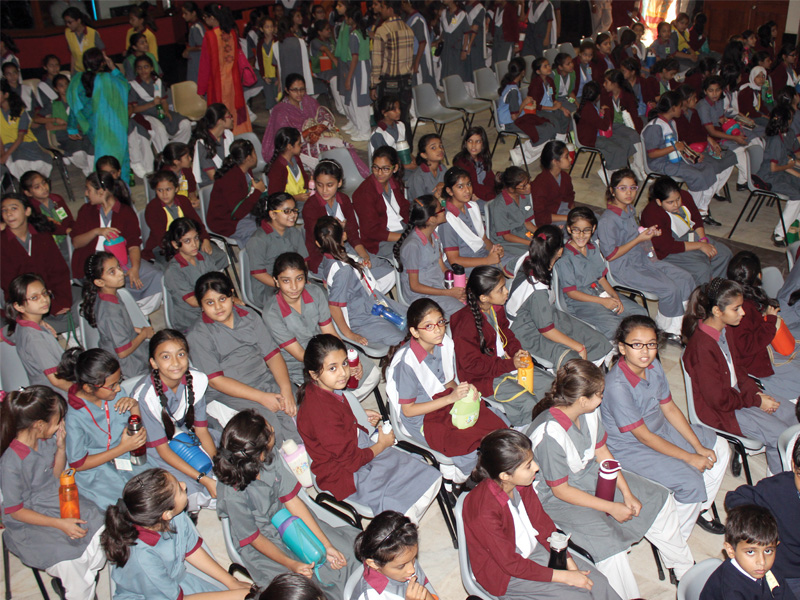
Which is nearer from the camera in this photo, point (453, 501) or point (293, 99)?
point (453, 501)

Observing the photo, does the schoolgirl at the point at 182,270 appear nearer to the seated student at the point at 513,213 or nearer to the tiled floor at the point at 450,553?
the tiled floor at the point at 450,553

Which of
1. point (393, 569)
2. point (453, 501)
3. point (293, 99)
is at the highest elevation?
point (293, 99)

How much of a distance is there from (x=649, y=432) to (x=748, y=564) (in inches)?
33.6

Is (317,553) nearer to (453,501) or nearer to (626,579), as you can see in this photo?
(453,501)

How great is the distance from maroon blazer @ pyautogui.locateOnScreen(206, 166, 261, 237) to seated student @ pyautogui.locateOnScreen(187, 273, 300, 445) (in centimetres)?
168

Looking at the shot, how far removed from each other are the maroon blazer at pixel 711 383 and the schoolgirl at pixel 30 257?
3701 millimetres

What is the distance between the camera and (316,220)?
15.1ft

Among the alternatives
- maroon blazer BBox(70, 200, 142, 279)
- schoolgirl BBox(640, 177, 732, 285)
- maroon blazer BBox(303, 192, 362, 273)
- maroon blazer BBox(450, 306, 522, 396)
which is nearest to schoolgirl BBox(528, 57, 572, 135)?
schoolgirl BBox(640, 177, 732, 285)

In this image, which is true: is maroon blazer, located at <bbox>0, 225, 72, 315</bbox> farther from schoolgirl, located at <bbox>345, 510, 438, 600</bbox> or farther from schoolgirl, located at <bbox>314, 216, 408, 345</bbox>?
schoolgirl, located at <bbox>345, 510, 438, 600</bbox>

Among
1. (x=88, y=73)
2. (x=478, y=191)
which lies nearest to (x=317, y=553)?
(x=478, y=191)

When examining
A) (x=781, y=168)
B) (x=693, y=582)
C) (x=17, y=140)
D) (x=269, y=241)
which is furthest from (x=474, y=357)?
(x=17, y=140)

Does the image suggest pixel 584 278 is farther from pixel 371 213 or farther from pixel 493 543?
pixel 493 543

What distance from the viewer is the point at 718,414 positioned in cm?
322

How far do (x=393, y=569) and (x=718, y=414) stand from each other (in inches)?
75.6
